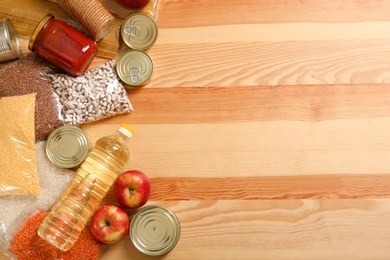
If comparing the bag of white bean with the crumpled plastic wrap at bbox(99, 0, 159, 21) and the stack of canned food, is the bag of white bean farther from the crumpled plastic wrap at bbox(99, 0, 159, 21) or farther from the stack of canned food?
the crumpled plastic wrap at bbox(99, 0, 159, 21)

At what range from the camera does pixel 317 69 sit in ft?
5.16

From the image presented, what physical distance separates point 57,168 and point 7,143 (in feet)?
0.54

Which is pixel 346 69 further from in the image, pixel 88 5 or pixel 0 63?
pixel 0 63

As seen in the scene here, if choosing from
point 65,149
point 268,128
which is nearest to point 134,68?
point 65,149

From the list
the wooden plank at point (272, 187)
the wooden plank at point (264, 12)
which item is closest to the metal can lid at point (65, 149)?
A: the wooden plank at point (272, 187)

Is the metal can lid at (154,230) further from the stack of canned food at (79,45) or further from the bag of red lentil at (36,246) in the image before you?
the stack of canned food at (79,45)

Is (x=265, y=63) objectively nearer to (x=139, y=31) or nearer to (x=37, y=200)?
(x=139, y=31)

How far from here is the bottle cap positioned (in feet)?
4.62

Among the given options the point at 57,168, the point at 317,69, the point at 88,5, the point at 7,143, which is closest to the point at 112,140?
the point at 57,168

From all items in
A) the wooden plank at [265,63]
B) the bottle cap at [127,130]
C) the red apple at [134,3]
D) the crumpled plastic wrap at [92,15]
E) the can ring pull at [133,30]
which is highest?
the wooden plank at [265,63]

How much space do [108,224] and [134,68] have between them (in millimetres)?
503

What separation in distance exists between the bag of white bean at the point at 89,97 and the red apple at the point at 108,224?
0.98 ft

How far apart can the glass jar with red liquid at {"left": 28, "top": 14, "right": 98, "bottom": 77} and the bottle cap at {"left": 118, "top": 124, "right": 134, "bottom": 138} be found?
0.24 m

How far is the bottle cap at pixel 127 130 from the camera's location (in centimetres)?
141
